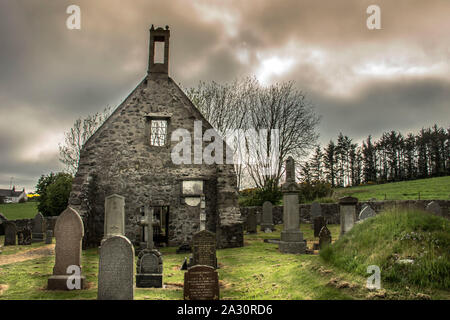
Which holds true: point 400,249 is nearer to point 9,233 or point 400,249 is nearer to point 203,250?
point 203,250

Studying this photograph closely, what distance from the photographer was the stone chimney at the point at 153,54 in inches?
617

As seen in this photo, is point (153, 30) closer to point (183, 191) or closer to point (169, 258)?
point (183, 191)

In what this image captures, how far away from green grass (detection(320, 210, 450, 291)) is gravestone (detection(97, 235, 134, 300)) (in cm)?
411

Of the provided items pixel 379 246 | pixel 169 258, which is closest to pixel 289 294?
pixel 379 246

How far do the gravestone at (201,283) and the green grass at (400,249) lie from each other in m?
2.58

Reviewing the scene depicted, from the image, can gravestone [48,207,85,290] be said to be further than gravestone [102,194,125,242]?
No

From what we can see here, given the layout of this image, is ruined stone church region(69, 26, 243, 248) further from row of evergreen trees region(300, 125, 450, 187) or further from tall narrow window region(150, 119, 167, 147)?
row of evergreen trees region(300, 125, 450, 187)

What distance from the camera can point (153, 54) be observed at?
628 inches

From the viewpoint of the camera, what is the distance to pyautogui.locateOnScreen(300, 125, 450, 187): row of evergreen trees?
5341 cm

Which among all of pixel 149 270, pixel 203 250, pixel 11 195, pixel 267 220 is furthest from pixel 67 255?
pixel 11 195

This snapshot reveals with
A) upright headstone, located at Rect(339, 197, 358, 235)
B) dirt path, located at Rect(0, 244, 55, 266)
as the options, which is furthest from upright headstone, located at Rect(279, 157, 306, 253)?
dirt path, located at Rect(0, 244, 55, 266)

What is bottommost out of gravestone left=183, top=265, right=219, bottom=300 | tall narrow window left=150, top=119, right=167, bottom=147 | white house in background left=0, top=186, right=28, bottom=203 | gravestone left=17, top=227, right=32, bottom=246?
gravestone left=17, top=227, right=32, bottom=246

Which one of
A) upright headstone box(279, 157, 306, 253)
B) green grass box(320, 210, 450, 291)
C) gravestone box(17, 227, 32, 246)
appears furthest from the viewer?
gravestone box(17, 227, 32, 246)

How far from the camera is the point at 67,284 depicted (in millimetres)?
6910
